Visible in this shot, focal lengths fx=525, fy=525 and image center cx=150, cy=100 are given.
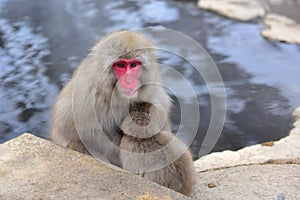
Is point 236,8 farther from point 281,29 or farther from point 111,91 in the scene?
point 111,91

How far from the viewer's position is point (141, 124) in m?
2.98

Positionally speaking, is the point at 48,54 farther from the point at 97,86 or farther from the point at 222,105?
the point at 97,86

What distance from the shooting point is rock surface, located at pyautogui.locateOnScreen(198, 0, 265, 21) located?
26.6ft

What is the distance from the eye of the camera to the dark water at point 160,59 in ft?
17.5

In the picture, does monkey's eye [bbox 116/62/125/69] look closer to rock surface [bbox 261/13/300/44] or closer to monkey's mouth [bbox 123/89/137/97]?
monkey's mouth [bbox 123/89/137/97]

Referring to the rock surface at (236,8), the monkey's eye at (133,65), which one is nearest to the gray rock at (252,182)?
the monkey's eye at (133,65)

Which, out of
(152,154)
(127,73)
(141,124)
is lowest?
(152,154)

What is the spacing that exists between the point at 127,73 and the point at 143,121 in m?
0.29

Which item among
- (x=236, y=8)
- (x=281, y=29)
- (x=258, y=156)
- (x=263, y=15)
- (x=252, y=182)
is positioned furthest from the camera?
(x=236, y=8)

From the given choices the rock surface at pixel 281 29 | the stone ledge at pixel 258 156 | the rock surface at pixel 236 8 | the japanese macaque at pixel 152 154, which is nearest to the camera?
the japanese macaque at pixel 152 154

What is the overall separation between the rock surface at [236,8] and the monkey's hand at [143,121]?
527cm

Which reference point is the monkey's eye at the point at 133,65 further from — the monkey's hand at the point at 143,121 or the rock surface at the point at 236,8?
the rock surface at the point at 236,8

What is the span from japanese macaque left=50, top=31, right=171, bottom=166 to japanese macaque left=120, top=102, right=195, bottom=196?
0.25ft

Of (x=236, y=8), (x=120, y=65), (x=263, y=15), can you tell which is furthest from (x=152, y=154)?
(x=236, y=8)
